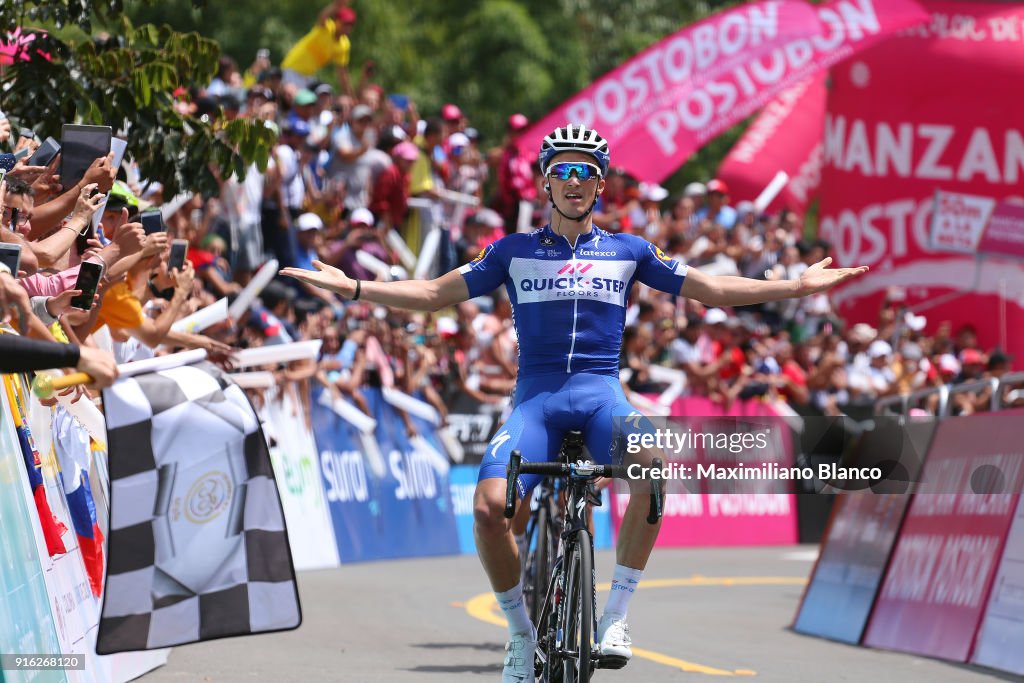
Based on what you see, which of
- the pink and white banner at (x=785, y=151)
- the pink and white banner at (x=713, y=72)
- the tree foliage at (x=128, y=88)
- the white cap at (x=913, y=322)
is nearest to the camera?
the tree foliage at (x=128, y=88)

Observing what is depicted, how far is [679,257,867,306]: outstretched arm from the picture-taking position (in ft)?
25.0

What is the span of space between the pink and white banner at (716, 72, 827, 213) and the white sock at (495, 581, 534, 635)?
883 inches

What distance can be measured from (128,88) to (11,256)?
407 centimetres

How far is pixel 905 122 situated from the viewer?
27.0 m

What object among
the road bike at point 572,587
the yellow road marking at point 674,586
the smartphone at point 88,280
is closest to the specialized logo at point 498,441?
the road bike at point 572,587

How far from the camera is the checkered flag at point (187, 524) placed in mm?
7230

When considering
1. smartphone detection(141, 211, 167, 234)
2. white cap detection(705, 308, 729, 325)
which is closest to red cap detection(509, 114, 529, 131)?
white cap detection(705, 308, 729, 325)

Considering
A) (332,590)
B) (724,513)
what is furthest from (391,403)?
(724,513)

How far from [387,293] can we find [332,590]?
7213mm

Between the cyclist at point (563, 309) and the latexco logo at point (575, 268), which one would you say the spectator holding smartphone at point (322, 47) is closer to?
the cyclist at point (563, 309)

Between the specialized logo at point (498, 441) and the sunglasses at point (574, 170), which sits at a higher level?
the sunglasses at point (574, 170)

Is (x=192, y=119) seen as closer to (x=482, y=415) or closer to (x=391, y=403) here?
(x=391, y=403)

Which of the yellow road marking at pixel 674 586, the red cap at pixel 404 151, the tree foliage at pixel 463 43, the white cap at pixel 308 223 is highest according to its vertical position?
the tree foliage at pixel 463 43

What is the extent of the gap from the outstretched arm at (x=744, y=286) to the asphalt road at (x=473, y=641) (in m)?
2.45
